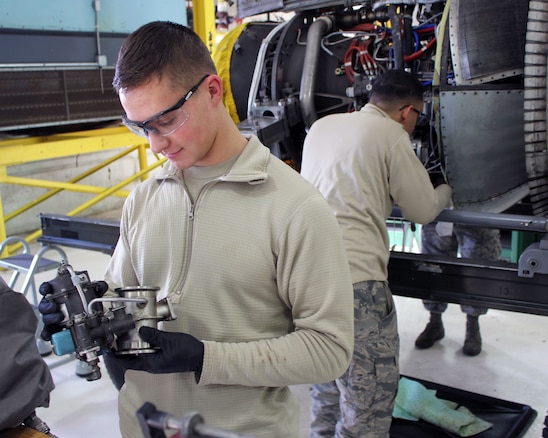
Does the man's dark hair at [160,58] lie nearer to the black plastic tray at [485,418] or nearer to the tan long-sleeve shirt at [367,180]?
the tan long-sleeve shirt at [367,180]

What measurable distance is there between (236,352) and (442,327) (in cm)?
294

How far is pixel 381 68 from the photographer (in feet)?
11.3

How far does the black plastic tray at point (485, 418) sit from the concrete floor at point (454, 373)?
65 millimetres

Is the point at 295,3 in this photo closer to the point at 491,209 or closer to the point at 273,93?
the point at 273,93

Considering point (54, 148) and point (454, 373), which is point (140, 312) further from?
point (54, 148)

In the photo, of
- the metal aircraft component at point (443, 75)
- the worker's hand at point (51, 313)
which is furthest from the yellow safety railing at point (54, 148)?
the worker's hand at point (51, 313)

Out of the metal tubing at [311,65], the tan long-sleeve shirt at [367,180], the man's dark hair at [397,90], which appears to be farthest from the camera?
the metal tubing at [311,65]

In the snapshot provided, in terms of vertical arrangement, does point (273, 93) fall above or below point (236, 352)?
above

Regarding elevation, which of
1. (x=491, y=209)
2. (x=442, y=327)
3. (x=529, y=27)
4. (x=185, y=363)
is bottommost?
(x=442, y=327)

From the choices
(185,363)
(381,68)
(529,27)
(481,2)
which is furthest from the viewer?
(381,68)

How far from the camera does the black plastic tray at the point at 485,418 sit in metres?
2.81

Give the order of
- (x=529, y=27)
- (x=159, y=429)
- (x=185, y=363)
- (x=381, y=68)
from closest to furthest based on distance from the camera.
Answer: (x=159, y=429)
(x=185, y=363)
(x=529, y=27)
(x=381, y=68)

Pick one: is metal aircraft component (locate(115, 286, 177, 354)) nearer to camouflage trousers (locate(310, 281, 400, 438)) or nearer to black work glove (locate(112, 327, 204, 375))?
black work glove (locate(112, 327, 204, 375))

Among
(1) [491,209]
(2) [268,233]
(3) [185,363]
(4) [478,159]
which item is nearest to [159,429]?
(3) [185,363]
